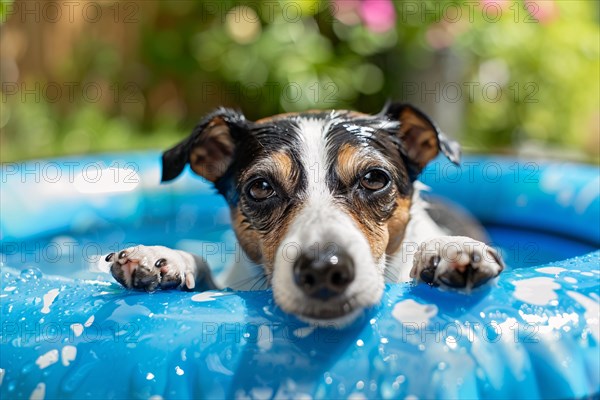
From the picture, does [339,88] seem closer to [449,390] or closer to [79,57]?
[79,57]

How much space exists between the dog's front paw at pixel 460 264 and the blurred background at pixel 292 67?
6168 millimetres

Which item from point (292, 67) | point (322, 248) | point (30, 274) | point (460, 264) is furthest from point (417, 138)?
point (292, 67)

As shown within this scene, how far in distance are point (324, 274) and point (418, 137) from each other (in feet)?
5.05

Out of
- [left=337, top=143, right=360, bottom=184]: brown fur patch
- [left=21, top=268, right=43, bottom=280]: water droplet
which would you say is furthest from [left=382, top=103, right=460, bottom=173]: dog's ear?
[left=21, top=268, right=43, bottom=280]: water droplet

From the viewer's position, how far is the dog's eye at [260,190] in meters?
3.25

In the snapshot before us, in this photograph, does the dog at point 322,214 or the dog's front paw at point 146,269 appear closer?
the dog at point 322,214

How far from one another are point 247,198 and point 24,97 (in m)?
7.05

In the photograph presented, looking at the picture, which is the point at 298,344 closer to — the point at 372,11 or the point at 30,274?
the point at 30,274

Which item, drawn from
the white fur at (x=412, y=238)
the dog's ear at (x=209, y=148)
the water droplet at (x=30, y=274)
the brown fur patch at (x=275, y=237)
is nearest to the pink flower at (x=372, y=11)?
the white fur at (x=412, y=238)

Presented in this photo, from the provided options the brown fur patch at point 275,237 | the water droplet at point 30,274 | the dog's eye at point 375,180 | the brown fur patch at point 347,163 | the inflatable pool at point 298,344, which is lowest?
the water droplet at point 30,274

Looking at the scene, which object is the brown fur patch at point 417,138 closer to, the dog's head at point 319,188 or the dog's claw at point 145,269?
the dog's head at point 319,188

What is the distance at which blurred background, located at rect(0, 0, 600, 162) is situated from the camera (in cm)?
897

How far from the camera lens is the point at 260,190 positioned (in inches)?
130

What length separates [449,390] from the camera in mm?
2502
